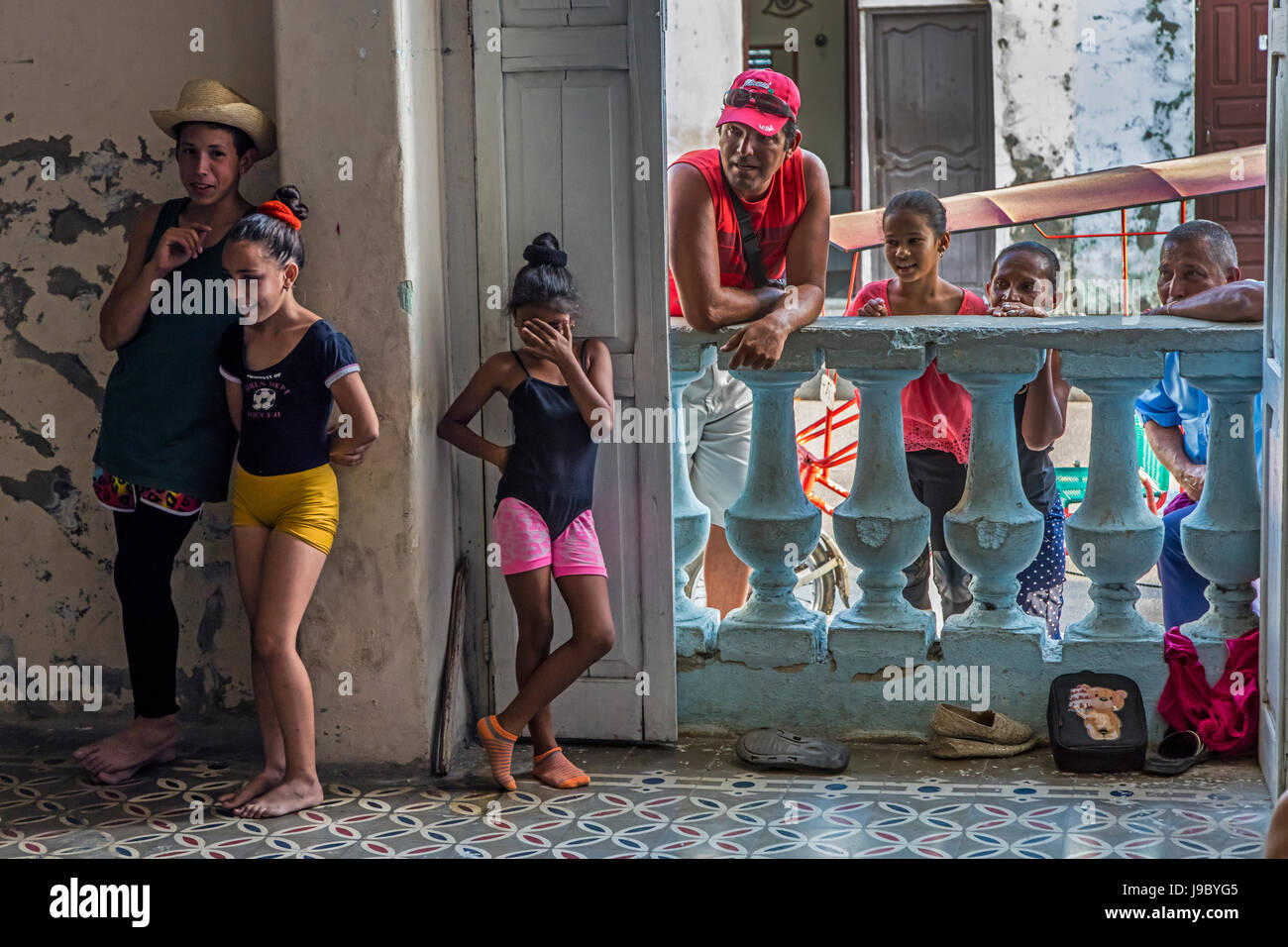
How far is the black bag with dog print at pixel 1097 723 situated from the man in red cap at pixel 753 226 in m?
1.33

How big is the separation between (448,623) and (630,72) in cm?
174

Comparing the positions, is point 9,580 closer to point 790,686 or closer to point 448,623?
point 448,623

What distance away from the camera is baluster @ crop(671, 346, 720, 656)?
461 centimetres

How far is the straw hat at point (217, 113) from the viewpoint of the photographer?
410cm

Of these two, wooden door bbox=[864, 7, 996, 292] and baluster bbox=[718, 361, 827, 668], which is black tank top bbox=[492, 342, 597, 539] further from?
wooden door bbox=[864, 7, 996, 292]

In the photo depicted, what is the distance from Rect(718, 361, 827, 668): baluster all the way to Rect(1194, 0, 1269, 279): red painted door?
1030 cm

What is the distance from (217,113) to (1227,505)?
3.13 metres

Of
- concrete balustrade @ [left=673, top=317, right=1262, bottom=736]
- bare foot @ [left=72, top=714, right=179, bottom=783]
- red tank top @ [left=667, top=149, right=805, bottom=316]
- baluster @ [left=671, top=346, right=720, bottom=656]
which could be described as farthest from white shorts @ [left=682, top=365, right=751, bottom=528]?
bare foot @ [left=72, top=714, right=179, bottom=783]

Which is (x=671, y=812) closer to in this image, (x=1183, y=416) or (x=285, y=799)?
(x=285, y=799)

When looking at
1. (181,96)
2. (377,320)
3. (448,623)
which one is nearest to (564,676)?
(448,623)

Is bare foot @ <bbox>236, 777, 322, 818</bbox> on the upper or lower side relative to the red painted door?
lower

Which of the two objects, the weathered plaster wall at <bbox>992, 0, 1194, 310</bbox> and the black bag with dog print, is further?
the weathered plaster wall at <bbox>992, 0, 1194, 310</bbox>

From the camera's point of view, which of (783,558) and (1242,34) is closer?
(783,558)

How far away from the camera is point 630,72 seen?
434 centimetres
